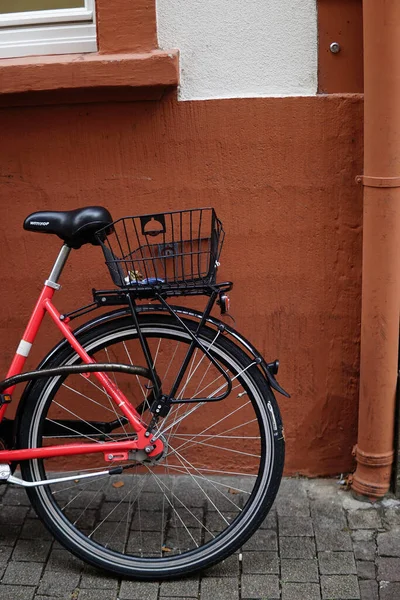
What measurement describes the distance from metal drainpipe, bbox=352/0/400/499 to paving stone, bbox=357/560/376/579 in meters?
0.45

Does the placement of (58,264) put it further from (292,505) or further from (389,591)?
(389,591)

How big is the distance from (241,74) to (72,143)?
80 cm

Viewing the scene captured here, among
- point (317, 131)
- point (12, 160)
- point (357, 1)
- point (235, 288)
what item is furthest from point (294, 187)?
point (12, 160)

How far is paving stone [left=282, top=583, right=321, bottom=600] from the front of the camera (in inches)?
137

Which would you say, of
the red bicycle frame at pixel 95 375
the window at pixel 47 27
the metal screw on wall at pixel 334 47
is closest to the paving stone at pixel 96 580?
the red bicycle frame at pixel 95 375

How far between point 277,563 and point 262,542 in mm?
154

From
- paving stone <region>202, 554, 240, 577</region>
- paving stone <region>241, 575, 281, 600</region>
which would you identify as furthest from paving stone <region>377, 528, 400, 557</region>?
paving stone <region>202, 554, 240, 577</region>

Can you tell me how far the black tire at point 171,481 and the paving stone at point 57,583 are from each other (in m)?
0.10

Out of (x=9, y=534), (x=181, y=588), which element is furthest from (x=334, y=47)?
(x=9, y=534)

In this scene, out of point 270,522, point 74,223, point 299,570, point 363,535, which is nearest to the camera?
point 74,223

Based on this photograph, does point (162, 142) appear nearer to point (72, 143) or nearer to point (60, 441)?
point (72, 143)

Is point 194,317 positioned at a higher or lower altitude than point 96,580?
higher

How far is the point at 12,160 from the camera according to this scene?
13.2 feet

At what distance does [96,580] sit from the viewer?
3623mm
